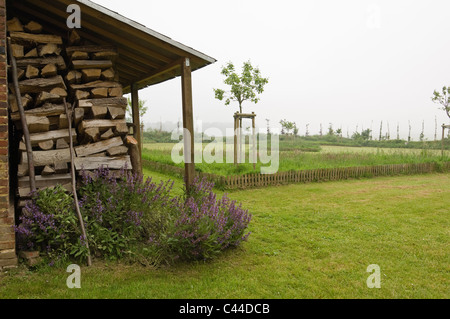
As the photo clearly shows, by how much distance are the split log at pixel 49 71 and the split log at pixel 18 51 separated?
37 cm

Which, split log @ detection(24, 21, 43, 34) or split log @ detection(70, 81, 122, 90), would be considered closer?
split log @ detection(24, 21, 43, 34)

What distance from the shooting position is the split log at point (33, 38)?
17.0 ft

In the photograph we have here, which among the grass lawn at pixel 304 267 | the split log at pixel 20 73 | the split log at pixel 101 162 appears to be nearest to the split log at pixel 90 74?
the split log at pixel 20 73

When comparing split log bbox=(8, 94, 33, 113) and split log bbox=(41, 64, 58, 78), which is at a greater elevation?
split log bbox=(41, 64, 58, 78)

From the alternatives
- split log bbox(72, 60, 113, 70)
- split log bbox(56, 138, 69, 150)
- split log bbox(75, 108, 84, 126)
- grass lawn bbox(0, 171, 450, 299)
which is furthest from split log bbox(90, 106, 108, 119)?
grass lawn bbox(0, 171, 450, 299)

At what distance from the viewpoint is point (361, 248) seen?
17.2ft

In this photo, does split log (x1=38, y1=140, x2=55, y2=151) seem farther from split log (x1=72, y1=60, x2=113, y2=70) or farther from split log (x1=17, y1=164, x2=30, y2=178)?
split log (x1=72, y1=60, x2=113, y2=70)

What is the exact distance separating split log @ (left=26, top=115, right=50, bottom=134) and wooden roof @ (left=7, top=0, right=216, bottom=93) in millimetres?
1602

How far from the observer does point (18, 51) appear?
5.19 m

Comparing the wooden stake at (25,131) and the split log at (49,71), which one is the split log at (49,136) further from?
the split log at (49,71)

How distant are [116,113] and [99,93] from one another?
0.43 meters

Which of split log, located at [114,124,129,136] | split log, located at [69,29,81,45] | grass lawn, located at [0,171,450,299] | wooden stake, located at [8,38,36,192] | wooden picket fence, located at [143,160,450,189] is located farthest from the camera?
wooden picket fence, located at [143,160,450,189]

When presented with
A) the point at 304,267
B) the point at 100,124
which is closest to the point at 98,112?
the point at 100,124

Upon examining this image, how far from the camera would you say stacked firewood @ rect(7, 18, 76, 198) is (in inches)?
200
